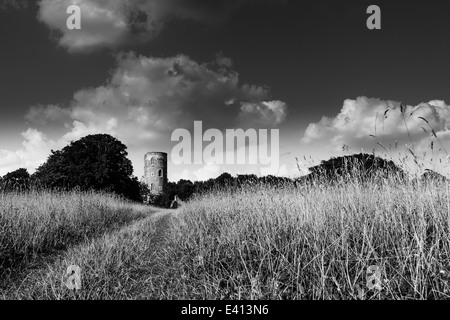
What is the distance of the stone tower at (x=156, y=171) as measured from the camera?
53594 mm

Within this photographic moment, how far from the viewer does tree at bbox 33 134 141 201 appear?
2606cm

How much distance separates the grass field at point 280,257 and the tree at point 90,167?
871 inches

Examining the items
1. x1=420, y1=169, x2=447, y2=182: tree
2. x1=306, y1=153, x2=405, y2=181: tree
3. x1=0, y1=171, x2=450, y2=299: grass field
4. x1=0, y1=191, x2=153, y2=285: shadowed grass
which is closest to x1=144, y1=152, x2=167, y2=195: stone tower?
x1=0, y1=191, x2=153, y2=285: shadowed grass

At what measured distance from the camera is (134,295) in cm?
266

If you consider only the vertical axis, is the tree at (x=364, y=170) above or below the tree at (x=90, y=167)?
below

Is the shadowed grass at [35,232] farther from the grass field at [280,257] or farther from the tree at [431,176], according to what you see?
the tree at [431,176]

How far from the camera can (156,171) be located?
179 feet

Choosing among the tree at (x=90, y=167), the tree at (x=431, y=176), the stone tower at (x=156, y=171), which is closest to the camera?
the tree at (x=431, y=176)

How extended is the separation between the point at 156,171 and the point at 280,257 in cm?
5339

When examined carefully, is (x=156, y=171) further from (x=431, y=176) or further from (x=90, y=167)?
(x=431, y=176)

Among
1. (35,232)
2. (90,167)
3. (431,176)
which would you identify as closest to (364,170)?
(431,176)

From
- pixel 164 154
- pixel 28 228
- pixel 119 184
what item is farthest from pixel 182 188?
pixel 28 228

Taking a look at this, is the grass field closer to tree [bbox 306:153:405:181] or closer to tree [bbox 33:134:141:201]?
tree [bbox 306:153:405:181]

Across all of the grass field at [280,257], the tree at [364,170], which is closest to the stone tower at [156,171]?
the grass field at [280,257]
